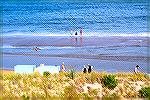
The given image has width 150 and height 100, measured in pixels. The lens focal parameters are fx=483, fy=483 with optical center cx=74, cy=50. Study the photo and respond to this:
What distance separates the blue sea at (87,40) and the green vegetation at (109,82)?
281 cm

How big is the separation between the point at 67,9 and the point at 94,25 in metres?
4.35

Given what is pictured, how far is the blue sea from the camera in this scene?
1555 centimetres

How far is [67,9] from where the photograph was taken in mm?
21609

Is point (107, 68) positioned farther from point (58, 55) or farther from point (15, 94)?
point (15, 94)

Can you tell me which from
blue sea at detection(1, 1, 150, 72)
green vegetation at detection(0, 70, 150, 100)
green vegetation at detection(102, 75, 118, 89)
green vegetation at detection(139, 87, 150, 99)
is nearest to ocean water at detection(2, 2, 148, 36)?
blue sea at detection(1, 1, 150, 72)

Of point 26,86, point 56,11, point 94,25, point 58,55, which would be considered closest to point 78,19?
point 94,25

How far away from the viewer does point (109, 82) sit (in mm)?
11039

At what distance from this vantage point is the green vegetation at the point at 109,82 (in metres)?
10.9

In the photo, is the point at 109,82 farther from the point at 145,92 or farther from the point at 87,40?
→ the point at 87,40

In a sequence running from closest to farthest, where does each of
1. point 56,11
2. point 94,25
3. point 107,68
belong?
point 107,68 < point 94,25 < point 56,11

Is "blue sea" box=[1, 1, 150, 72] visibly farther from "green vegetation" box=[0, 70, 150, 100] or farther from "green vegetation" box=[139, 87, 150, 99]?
"green vegetation" box=[139, 87, 150, 99]

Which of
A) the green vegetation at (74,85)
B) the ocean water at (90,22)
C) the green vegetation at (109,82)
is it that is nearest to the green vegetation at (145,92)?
the green vegetation at (74,85)

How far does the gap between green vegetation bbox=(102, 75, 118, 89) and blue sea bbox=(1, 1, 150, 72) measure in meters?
2.81

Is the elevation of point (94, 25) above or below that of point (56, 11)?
below
